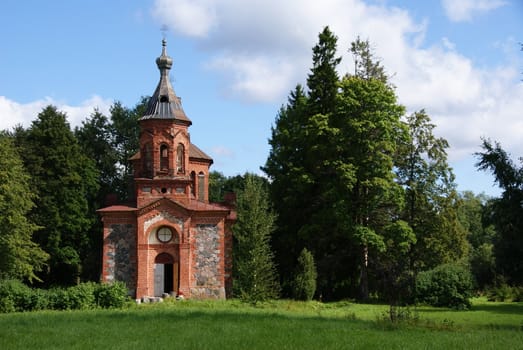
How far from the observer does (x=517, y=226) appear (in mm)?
30562

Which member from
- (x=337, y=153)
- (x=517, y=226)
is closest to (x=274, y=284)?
(x=337, y=153)

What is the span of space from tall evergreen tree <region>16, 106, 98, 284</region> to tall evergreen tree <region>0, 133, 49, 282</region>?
5.95m

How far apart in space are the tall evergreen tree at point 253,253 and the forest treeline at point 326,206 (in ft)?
0.22

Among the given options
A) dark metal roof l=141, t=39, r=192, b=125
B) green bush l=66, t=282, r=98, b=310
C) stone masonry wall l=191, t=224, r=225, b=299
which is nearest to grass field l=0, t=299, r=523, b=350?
green bush l=66, t=282, r=98, b=310

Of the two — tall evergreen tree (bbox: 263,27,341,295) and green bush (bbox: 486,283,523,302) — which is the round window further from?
green bush (bbox: 486,283,523,302)

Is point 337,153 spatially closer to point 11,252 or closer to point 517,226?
point 517,226

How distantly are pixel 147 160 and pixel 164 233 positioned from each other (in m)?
4.61

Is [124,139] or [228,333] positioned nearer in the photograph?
[228,333]

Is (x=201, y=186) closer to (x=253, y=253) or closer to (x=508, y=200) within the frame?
(x=253, y=253)

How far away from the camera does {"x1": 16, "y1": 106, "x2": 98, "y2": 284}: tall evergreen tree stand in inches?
1703

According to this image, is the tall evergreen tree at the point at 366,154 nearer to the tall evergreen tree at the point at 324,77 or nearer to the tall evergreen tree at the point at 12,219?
the tall evergreen tree at the point at 324,77

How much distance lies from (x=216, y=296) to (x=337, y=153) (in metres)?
11.6

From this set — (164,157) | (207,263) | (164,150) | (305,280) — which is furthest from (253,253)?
(164,150)

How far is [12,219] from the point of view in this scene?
3450 cm
